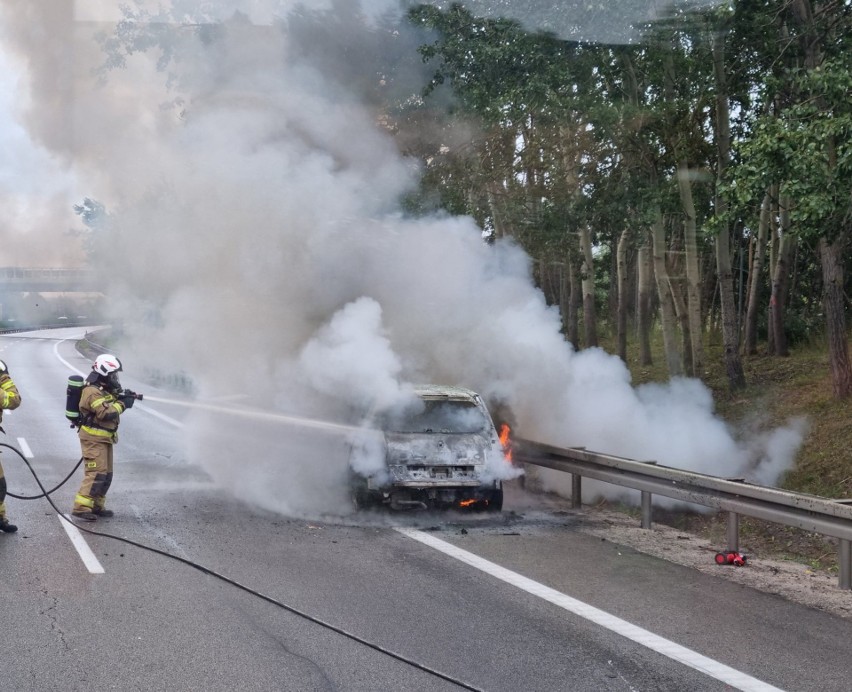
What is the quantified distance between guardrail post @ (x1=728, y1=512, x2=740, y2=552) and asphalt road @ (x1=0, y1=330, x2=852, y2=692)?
2.65ft

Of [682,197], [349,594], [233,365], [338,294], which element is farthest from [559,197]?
[349,594]

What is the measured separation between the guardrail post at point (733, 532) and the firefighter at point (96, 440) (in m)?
6.14

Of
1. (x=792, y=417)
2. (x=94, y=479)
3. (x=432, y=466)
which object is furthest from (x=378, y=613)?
(x=792, y=417)

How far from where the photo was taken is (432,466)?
9625 millimetres

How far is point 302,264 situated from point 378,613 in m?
8.49

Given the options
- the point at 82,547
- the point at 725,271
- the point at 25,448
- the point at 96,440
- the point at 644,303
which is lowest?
the point at 25,448

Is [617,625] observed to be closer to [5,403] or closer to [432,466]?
[432,466]

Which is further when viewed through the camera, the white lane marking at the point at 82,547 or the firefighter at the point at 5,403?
the firefighter at the point at 5,403

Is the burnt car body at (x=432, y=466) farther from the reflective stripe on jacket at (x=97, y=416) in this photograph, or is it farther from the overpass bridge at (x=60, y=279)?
the overpass bridge at (x=60, y=279)

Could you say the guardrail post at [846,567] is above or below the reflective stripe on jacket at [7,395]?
below

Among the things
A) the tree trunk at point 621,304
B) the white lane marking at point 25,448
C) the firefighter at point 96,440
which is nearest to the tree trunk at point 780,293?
the tree trunk at point 621,304

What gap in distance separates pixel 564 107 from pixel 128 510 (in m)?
8.79

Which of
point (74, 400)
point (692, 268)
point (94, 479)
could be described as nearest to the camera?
point (94, 479)

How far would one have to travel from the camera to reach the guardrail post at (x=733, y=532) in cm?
813
